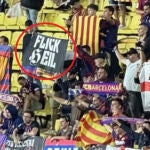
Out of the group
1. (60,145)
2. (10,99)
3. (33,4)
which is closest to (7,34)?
(33,4)

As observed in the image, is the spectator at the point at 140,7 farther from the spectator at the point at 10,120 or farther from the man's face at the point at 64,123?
the man's face at the point at 64,123

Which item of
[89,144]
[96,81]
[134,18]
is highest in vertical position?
[134,18]

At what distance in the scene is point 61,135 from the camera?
1409 centimetres

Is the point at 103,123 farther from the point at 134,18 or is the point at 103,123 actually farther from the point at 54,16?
the point at 54,16

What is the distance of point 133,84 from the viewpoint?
14.5 m

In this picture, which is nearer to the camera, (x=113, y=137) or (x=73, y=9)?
(x=113, y=137)

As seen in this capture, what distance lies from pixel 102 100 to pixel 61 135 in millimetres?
856

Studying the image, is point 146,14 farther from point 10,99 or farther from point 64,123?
point 10,99

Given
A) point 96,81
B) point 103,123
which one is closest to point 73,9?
point 96,81

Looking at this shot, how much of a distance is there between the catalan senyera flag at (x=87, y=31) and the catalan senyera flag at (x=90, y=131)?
2.00 m

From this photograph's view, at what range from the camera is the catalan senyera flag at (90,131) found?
13.5 meters

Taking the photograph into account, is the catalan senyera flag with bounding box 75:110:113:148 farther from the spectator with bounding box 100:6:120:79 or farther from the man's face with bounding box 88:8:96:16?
the man's face with bounding box 88:8:96:16

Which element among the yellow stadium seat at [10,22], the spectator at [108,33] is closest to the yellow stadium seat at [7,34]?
the yellow stadium seat at [10,22]

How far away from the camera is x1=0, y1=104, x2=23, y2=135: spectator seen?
14961 mm
